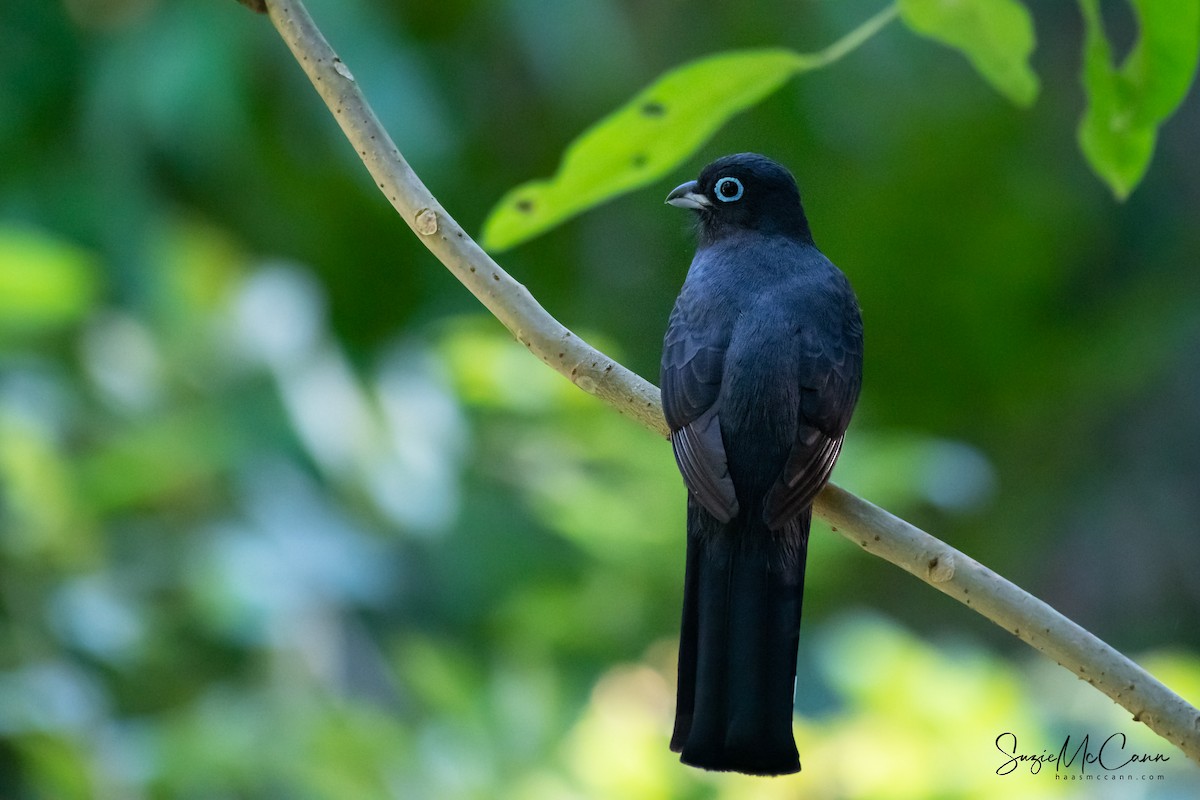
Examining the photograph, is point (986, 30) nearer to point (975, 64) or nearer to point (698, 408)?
point (975, 64)

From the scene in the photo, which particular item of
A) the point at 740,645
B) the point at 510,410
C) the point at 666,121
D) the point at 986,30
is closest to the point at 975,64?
the point at 986,30

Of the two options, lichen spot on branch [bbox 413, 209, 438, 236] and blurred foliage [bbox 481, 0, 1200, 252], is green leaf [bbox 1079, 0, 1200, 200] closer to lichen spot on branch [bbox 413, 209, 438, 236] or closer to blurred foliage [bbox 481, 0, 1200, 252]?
blurred foliage [bbox 481, 0, 1200, 252]

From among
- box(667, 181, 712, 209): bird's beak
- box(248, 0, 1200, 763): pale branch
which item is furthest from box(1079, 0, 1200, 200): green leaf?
box(667, 181, 712, 209): bird's beak

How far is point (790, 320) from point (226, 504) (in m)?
3.06

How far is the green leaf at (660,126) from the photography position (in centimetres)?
172

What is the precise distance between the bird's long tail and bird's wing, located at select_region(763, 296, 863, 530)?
7 centimetres

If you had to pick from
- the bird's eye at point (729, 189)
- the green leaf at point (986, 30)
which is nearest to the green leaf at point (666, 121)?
the green leaf at point (986, 30)

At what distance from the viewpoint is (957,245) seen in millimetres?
6945

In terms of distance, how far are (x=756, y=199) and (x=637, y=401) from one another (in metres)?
0.70

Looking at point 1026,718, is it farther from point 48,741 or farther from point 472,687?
point 48,741

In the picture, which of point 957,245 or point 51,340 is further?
point 957,245

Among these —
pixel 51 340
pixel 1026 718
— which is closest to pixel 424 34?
pixel 51 340

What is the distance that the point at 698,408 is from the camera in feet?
6.89

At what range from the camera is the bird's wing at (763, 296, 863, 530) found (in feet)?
6.42
